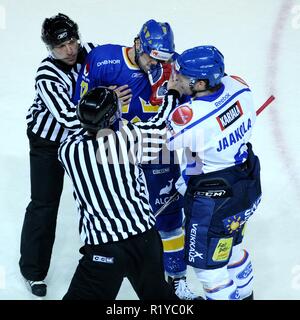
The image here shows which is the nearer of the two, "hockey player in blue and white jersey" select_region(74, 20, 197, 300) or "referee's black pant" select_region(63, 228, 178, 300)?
"referee's black pant" select_region(63, 228, 178, 300)

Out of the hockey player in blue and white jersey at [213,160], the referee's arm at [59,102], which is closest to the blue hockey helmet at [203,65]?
the hockey player in blue and white jersey at [213,160]

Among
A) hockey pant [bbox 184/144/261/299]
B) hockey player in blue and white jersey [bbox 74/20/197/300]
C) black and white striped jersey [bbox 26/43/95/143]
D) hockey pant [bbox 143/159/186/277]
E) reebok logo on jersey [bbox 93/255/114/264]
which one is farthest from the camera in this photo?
hockey pant [bbox 143/159/186/277]

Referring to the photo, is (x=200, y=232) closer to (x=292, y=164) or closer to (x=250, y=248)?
(x=250, y=248)

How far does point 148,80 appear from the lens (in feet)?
12.0

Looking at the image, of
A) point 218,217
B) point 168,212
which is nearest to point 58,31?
point 168,212

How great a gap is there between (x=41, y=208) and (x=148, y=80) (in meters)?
0.93

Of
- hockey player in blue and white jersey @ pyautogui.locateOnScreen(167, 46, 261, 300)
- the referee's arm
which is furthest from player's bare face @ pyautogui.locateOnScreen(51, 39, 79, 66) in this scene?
hockey player in blue and white jersey @ pyautogui.locateOnScreen(167, 46, 261, 300)

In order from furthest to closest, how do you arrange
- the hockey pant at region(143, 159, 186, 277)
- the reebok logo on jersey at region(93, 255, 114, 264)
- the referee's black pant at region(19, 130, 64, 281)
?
1. the referee's black pant at region(19, 130, 64, 281)
2. the hockey pant at region(143, 159, 186, 277)
3. the reebok logo on jersey at region(93, 255, 114, 264)

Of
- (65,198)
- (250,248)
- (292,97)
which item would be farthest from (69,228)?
(292,97)

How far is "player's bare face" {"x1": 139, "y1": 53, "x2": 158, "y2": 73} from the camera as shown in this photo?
138 inches

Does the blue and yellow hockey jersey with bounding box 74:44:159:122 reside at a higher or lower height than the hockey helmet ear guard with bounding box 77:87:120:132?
lower

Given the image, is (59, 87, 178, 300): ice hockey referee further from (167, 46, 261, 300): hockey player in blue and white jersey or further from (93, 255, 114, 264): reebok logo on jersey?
(167, 46, 261, 300): hockey player in blue and white jersey

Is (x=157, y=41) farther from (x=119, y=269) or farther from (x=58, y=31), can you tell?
(x=119, y=269)

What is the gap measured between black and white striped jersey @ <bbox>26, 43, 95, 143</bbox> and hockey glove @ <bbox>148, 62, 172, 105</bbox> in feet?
1.30
